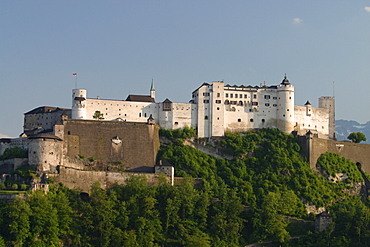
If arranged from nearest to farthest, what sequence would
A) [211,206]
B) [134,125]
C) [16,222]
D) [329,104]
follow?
[16,222], [211,206], [134,125], [329,104]

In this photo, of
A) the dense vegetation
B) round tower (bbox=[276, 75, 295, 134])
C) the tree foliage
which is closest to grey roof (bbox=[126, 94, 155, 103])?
the dense vegetation

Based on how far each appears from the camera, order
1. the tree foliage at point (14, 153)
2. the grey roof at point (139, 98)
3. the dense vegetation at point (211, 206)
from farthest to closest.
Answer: the grey roof at point (139, 98), the tree foliage at point (14, 153), the dense vegetation at point (211, 206)

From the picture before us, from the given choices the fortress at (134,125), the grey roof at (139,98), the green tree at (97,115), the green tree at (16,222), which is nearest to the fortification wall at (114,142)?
the fortress at (134,125)

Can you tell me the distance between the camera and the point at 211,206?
243 ft

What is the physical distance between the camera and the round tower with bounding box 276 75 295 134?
9062cm

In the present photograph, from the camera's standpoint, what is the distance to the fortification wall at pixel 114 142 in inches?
3076

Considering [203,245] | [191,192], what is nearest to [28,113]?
[191,192]

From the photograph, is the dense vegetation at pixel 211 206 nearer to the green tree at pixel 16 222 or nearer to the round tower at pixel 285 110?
the green tree at pixel 16 222

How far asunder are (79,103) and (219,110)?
1776cm

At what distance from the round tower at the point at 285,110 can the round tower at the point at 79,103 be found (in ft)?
84.5

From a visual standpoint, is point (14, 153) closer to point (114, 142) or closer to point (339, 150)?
point (114, 142)

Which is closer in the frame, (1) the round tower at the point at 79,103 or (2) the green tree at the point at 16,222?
(2) the green tree at the point at 16,222

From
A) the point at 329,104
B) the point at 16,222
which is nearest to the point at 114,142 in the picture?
the point at 16,222

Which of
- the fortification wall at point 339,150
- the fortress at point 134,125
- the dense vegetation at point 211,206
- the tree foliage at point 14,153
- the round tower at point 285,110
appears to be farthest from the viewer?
the round tower at point 285,110
